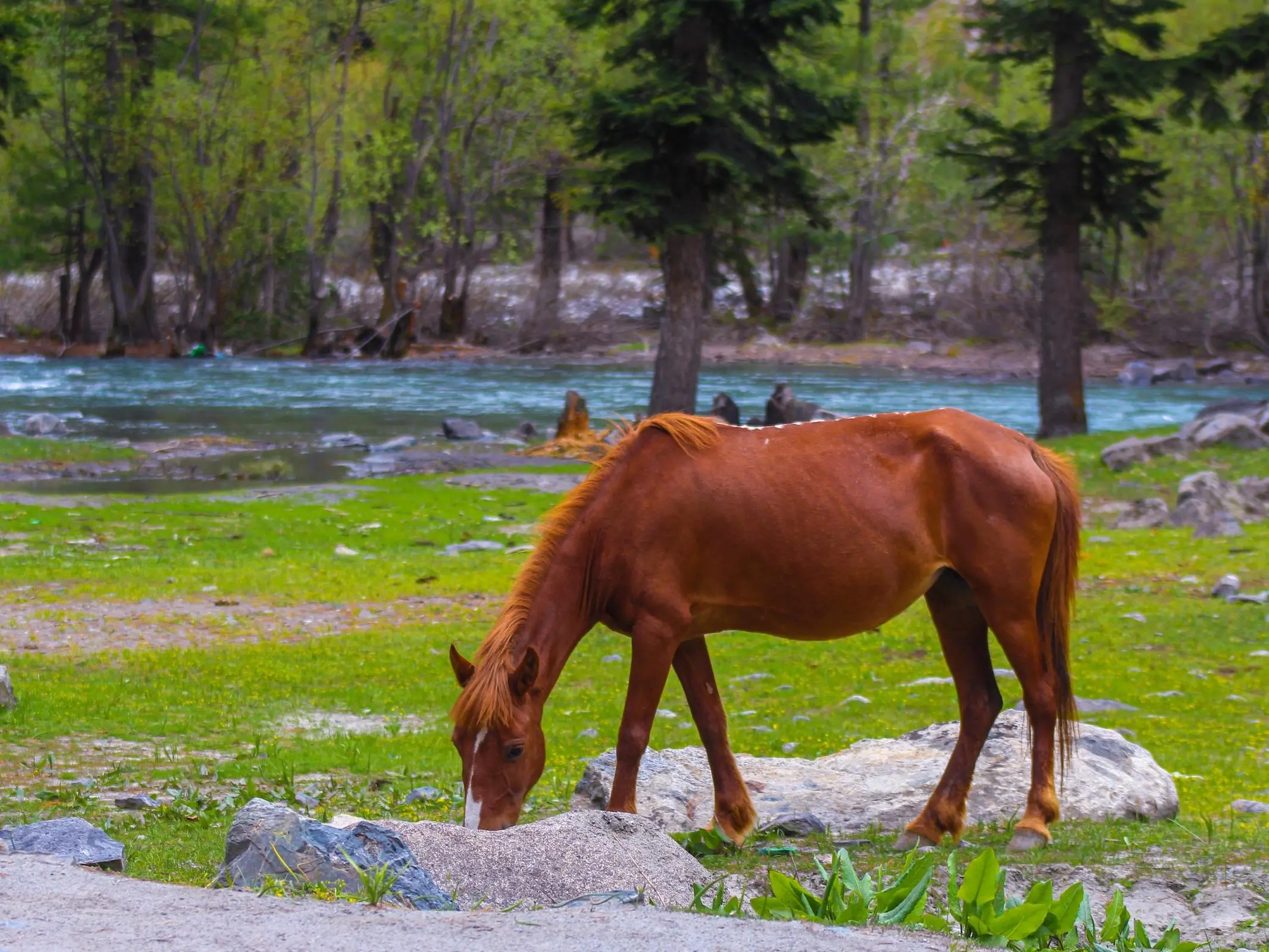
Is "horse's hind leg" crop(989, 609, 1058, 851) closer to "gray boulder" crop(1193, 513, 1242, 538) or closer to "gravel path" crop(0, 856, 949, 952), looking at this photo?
"gravel path" crop(0, 856, 949, 952)

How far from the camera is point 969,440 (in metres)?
7.14

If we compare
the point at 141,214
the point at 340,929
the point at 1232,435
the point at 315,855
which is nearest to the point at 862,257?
the point at 141,214

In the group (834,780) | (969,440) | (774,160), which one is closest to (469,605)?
(834,780)

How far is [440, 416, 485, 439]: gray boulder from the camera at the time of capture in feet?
110

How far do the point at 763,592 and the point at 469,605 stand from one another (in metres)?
8.62

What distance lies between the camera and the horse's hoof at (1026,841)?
670cm

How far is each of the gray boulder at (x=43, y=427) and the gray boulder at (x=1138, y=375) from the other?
34699 mm

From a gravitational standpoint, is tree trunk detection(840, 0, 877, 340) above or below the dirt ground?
above

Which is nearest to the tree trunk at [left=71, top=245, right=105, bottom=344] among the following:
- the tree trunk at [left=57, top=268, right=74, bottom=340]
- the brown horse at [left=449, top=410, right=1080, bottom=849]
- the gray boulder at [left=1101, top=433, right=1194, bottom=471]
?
the tree trunk at [left=57, top=268, right=74, bottom=340]

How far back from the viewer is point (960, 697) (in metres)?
7.42

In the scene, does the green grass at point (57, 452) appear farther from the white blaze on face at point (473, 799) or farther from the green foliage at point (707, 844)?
the green foliage at point (707, 844)

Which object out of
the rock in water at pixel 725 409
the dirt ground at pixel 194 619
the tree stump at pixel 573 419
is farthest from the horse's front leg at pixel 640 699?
the rock in water at pixel 725 409

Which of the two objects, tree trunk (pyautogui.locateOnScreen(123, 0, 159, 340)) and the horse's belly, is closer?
the horse's belly

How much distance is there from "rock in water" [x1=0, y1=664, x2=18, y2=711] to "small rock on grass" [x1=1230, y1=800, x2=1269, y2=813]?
7724 mm
